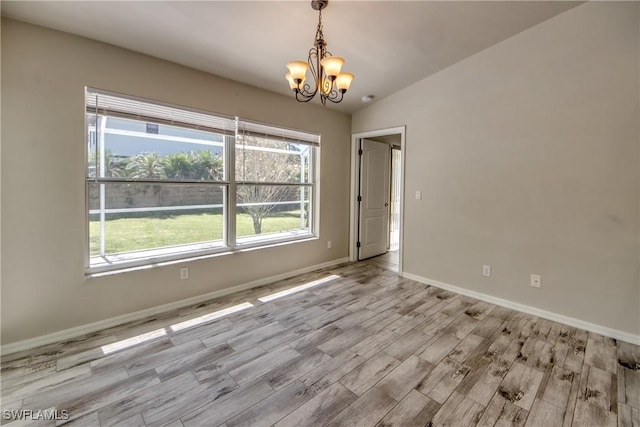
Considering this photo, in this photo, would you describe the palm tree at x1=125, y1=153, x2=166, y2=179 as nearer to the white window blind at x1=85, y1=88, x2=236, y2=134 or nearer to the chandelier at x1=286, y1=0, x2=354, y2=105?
the white window blind at x1=85, y1=88, x2=236, y2=134

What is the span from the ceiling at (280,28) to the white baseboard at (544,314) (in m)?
2.74

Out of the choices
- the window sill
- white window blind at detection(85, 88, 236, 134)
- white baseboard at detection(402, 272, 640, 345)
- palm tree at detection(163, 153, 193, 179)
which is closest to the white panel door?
white baseboard at detection(402, 272, 640, 345)

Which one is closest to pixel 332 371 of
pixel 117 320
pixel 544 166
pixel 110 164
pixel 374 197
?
pixel 117 320

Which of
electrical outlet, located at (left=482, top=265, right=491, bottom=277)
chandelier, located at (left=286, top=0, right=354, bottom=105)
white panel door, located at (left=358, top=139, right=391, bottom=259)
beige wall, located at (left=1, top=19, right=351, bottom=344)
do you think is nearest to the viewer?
chandelier, located at (left=286, top=0, right=354, bottom=105)

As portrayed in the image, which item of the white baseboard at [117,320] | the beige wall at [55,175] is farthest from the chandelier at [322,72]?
the white baseboard at [117,320]

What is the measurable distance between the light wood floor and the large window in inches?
31.8

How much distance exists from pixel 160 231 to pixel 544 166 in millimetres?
3989

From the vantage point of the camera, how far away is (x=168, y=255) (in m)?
3.04

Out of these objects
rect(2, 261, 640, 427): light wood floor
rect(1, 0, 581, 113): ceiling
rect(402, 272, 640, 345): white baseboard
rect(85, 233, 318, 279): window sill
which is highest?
A: rect(1, 0, 581, 113): ceiling

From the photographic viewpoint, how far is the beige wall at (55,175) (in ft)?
7.17

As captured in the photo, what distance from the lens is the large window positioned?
8.66 ft

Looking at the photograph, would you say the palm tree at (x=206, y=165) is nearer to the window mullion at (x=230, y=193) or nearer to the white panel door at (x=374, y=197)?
the window mullion at (x=230, y=193)

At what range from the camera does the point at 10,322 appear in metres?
2.23

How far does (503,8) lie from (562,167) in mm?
1561
